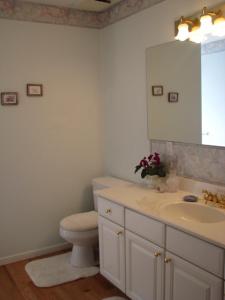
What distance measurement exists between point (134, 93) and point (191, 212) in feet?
4.16

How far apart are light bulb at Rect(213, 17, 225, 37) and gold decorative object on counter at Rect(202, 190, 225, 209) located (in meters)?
1.04

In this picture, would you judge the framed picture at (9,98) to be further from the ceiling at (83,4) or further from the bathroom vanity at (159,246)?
the bathroom vanity at (159,246)

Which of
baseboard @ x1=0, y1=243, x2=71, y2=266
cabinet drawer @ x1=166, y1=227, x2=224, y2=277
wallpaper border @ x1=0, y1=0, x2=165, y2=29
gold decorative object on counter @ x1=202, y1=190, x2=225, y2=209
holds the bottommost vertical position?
baseboard @ x1=0, y1=243, x2=71, y2=266

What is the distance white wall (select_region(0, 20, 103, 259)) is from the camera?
305 cm

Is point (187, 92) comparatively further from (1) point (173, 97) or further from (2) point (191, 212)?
(2) point (191, 212)

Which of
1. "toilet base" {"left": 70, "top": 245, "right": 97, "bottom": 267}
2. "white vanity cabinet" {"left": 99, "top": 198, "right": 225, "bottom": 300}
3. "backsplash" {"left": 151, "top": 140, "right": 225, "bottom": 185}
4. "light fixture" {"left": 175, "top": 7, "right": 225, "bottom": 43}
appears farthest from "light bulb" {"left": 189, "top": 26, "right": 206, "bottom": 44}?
"toilet base" {"left": 70, "top": 245, "right": 97, "bottom": 267}

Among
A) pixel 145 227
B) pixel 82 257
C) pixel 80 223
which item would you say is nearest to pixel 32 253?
pixel 82 257

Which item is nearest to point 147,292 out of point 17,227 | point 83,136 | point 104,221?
point 104,221

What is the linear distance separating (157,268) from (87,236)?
0.98 meters

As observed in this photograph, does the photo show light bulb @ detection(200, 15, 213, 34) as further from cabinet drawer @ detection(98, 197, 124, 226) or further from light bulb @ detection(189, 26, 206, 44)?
cabinet drawer @ detection(98, 197, 124, 226)

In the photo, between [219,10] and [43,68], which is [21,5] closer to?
[43,68]

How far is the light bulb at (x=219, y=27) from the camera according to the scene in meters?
2.12

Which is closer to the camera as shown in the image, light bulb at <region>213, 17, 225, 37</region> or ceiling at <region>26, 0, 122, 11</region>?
light bulb at <region>213, 17, 225, 37</region>

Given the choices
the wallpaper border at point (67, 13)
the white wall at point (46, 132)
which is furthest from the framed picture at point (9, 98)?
the wallpaper border at point (67, 13)
